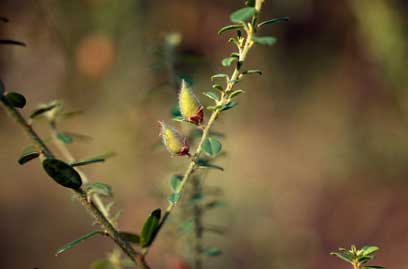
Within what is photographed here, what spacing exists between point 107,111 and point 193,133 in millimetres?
2405

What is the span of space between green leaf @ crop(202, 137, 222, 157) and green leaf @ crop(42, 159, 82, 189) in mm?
127

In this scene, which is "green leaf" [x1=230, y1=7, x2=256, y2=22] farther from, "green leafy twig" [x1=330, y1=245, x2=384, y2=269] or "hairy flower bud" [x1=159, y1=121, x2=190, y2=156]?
"green leafy twig" [x1=330, y1=245, x2=384, y2=269]

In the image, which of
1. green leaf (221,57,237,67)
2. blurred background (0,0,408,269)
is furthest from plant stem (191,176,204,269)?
blurred background (0,0,408,269)

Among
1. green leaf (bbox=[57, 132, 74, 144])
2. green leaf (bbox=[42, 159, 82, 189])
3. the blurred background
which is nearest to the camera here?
green leaf (bbox=[42, 159, 82, 189])

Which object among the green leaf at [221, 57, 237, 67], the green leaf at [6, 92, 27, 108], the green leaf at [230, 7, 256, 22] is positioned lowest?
the green leaf at [6, 92, 27, 108]

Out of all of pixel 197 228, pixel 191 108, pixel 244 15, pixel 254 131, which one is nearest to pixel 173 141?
pixel 191 108

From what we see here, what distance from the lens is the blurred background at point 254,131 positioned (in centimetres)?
226

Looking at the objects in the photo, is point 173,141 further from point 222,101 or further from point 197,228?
point 197,228

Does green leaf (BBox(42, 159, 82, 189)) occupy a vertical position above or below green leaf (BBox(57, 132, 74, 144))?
below

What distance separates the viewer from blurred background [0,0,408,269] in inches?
89.0

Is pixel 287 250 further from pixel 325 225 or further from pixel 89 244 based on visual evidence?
pixel 89 244

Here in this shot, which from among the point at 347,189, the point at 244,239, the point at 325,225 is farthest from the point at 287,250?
the point at 347,189

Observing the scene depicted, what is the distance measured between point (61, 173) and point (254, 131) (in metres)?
2.83

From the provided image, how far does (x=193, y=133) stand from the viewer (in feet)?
2.74
